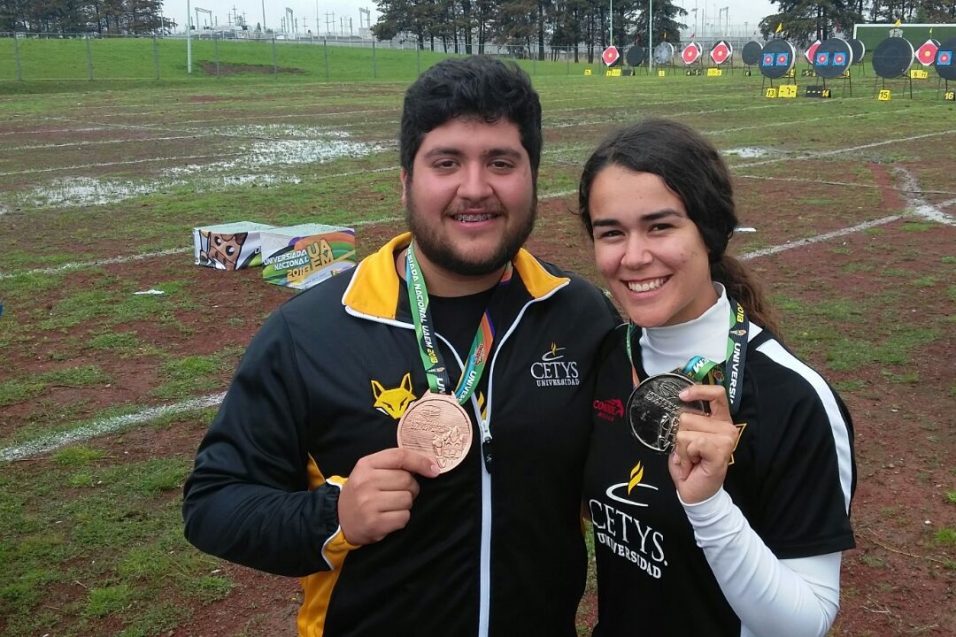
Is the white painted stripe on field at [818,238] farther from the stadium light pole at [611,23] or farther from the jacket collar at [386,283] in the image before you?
the stadium light pole at [611,23]

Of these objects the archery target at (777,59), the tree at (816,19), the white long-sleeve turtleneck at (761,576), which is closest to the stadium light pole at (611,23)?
the tree at (816,19)

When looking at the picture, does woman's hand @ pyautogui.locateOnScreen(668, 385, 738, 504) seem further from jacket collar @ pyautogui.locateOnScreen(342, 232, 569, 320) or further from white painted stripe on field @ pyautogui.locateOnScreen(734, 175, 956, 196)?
white painted stripe on field @ pyautogui.locateOnScreen(734, 175, 956, 196)

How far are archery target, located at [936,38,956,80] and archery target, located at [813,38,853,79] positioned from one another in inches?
147

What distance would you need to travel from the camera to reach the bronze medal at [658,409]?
6.20 ft

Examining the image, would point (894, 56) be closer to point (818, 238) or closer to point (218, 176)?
point (818, 238)

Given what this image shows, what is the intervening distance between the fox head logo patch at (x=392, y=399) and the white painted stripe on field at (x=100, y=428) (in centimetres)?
387

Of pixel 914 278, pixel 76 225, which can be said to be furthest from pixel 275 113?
pixel 914 278

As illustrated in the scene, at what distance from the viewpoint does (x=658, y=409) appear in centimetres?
193

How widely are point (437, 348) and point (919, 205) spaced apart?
1140 cm

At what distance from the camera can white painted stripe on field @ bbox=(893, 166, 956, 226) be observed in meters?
11.0

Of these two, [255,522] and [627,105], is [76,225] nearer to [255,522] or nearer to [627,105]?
[255,522]

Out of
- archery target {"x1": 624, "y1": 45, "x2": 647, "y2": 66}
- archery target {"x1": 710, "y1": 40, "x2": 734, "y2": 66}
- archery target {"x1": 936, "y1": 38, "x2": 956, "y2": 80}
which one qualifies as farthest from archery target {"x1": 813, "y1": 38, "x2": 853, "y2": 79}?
archery target {"x1": 624, "y1": 45, "x2": 647, "y2": 66}

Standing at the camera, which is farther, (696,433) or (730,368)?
(730,368)

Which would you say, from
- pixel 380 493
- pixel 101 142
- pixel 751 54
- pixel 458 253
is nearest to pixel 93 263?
pixel 458 253
